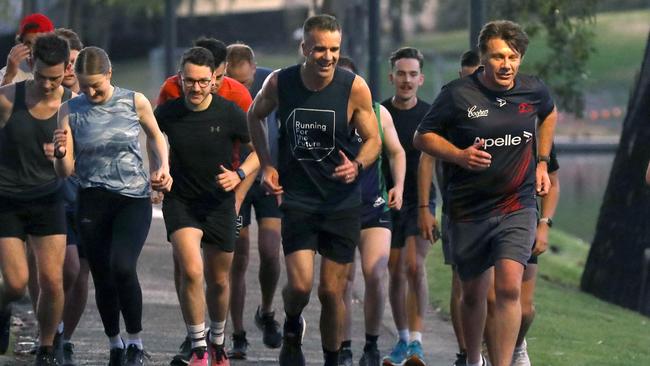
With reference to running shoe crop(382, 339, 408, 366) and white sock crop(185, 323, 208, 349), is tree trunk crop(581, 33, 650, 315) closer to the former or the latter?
running shoe crop(382, 339, 408, 366)

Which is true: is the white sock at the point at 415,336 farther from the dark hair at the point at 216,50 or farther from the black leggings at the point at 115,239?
the dark hair at the point at 216,50

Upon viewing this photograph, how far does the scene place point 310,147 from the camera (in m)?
9.45

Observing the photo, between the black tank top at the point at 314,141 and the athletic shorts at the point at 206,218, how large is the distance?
0.54 m

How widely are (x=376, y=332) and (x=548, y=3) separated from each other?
9.80 meters

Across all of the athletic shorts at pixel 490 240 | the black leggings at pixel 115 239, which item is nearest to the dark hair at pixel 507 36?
the athletic shorts at pixel 490 240

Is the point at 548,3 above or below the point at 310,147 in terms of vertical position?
below

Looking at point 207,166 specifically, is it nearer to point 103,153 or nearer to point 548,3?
point 103,153

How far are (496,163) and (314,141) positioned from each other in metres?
1.00

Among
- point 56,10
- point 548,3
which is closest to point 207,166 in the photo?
point 548,3

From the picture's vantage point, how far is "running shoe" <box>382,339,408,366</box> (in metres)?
11.1

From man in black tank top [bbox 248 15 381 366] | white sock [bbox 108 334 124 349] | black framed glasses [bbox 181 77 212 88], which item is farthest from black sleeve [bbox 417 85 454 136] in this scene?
white sock [bbox 108 334 124 349]

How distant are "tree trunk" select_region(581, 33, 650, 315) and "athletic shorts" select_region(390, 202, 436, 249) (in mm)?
6826

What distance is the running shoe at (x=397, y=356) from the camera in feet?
36.4

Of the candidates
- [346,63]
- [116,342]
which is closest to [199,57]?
[116,342]
